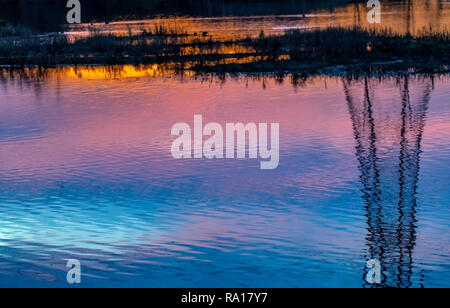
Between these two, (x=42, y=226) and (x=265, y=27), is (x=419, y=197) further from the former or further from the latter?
(x=265, y=27)

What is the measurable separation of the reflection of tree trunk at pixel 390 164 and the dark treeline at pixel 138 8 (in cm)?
4603

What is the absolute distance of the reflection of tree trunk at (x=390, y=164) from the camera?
39.0ft

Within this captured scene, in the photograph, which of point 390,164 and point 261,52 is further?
point 261,52

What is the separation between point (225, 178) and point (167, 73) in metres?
19.2

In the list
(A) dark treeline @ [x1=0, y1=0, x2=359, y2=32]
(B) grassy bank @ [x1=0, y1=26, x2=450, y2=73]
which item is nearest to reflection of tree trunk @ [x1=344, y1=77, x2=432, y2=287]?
(B) grassy bank @ [x1=0, y1=26, x2=450, y2=73]

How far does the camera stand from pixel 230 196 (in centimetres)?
1506

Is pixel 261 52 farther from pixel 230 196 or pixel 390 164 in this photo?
pixel 230 196

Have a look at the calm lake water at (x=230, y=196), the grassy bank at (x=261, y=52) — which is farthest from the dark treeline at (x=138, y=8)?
the calm lake water at (x=230, y=196)

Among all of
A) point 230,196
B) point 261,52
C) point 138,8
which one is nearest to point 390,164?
point 230,196

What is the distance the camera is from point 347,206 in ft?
46.4

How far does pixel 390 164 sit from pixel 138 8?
275ft

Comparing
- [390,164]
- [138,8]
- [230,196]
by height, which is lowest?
[230,196]

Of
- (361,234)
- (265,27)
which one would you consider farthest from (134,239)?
(265,27)

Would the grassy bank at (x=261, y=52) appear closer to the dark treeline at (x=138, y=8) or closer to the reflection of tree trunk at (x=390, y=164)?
the reflection of tree trunk at (x=390, y=164)
